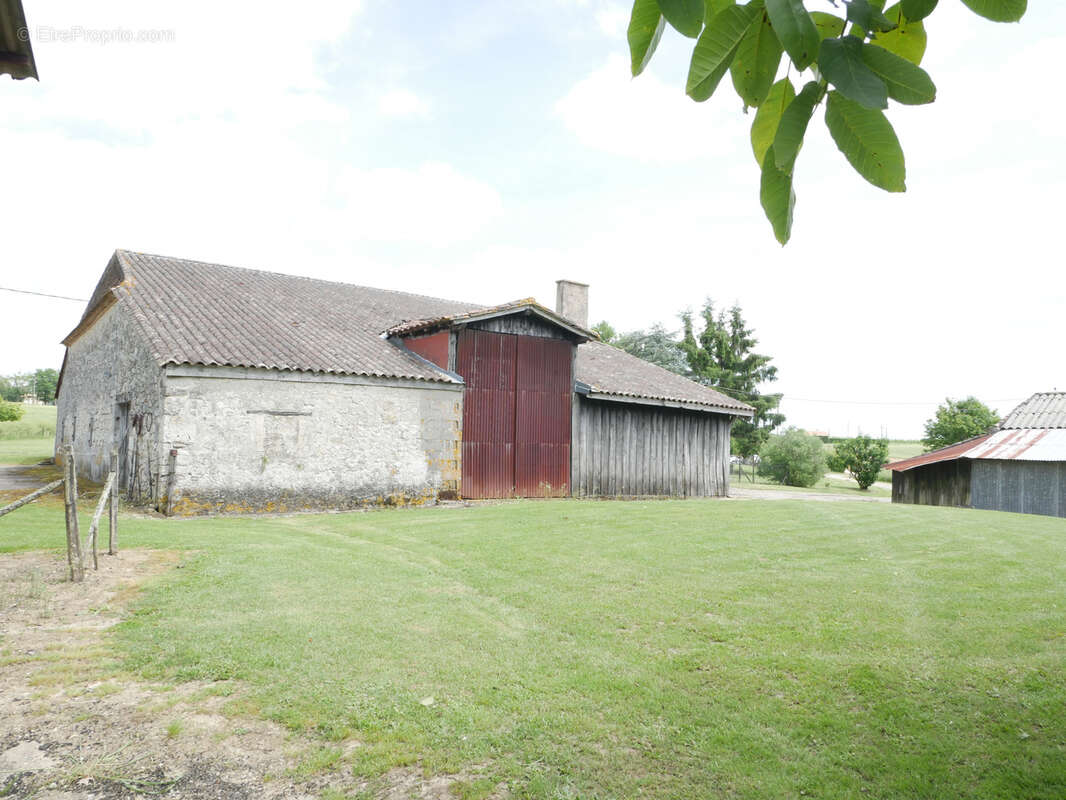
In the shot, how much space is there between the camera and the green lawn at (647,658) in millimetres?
3068

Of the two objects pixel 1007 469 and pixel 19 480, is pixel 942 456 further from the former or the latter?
pixel 19 480

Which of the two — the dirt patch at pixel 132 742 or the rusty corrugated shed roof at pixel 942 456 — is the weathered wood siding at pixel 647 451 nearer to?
the rusty corrugated shed roof at pixel 942 456

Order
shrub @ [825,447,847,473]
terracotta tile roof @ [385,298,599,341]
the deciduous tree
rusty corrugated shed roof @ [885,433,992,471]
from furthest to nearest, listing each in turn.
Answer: the deciduous tree → shrub @ [825,447,847,473] → rusty corrugated shed roof @ [885,433,992,471] → terracotta tile roof @ [385,298,599,341]

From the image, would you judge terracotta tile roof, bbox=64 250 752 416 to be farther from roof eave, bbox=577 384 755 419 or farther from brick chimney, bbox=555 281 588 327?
brick chimney, bbox=555 281 588 327

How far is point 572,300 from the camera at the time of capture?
22844 mm

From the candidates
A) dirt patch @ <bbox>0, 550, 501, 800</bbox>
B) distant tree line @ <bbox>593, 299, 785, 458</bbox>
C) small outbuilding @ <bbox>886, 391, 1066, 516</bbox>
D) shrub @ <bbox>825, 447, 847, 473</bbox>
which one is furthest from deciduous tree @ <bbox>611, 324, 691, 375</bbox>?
dirt patch @ <bbox>0, 550, 501, 800</bbox>

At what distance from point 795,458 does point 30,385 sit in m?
92.0

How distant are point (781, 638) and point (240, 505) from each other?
10.3m

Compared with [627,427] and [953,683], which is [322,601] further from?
[627,427]

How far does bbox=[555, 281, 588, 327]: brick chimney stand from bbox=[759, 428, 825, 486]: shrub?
26.3m

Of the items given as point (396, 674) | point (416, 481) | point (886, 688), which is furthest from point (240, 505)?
point (886, 688)

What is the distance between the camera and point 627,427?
1833cm

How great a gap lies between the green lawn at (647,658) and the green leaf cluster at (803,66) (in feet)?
8.45

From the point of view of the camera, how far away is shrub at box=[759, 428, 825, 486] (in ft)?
141
